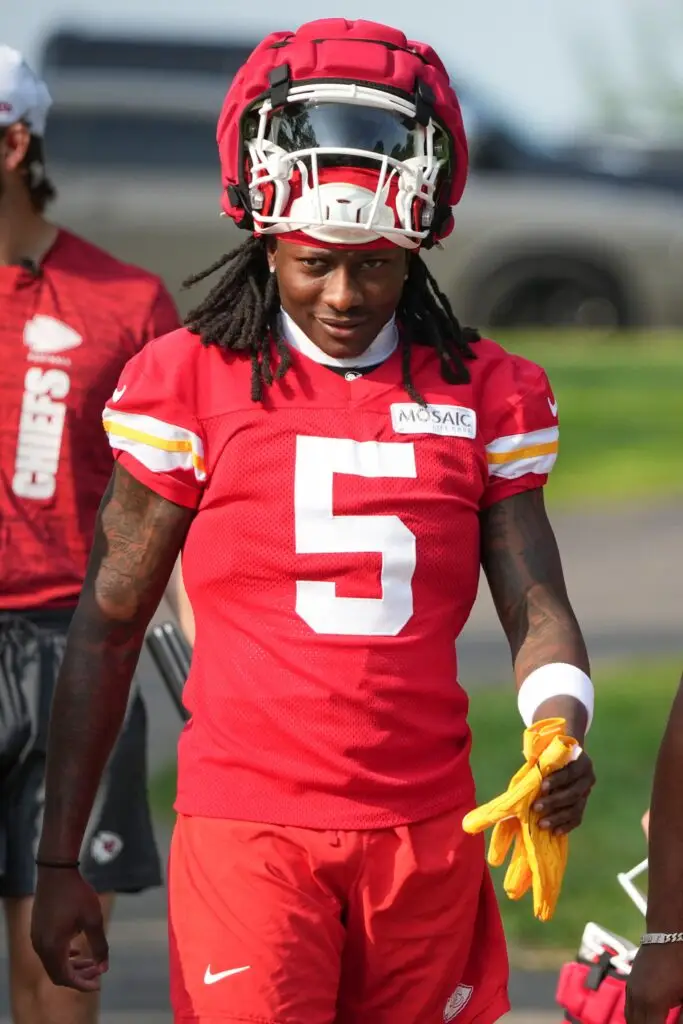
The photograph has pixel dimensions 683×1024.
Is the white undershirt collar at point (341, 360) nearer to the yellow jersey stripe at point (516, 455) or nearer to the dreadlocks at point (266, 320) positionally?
the dreadlocks at point (266, 320)

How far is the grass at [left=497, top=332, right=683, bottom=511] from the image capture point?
13.6 metres

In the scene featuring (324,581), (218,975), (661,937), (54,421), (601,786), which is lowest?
(601,786)

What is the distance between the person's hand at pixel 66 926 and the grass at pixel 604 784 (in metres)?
2.73

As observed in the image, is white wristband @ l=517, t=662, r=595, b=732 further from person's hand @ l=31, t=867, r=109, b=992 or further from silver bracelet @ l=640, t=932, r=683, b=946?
person's hand @ l=31, t=867, r=109, b=992

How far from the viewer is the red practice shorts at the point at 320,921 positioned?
349 centimetres

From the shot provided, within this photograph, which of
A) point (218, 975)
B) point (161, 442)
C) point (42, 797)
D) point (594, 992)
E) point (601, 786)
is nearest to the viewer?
point (218, 975)

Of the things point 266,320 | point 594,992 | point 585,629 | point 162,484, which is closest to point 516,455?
point 266,320

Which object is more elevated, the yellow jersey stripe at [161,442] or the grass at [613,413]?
the grass at [613,413]

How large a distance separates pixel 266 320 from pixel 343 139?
0.35 m

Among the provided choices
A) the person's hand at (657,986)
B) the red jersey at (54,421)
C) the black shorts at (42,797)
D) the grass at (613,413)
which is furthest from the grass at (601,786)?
the grass at (613,413)

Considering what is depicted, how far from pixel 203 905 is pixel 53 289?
1600 millimetres

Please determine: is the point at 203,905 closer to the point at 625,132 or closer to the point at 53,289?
the point at 53,289

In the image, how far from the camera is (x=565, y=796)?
336 cm

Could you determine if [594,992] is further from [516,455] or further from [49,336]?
[49,336]
